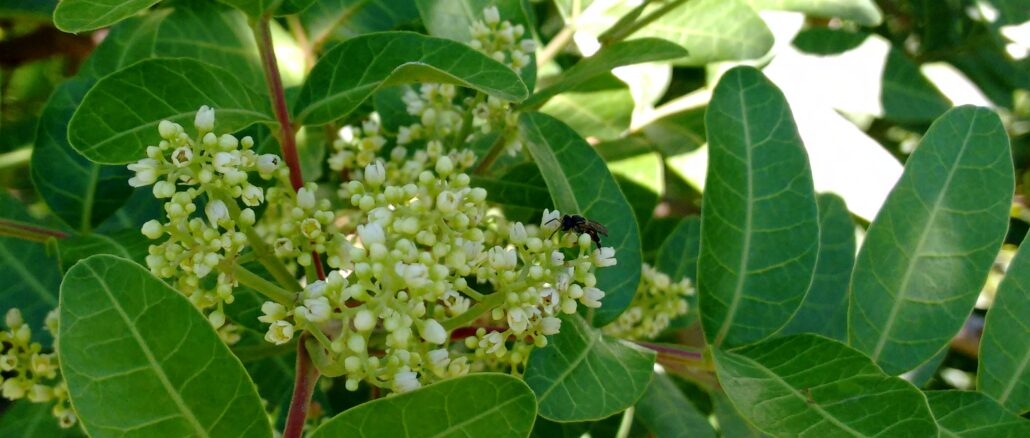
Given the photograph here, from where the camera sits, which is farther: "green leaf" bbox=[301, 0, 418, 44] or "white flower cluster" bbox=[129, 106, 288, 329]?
"green leaf" bbox=[301, 0, 418, 44]

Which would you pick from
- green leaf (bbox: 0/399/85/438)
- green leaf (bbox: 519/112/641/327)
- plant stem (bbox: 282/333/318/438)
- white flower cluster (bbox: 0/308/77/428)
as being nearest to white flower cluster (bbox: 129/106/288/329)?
plant stem (bbox: 282/333/318/438)

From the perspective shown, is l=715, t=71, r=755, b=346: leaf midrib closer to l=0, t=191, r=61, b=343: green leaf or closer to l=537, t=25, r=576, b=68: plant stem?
l=537, t=25, r=576, b=68: plant stem

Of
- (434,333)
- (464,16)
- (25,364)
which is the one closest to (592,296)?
(434,333)

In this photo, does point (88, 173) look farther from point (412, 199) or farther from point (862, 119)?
point (862, 119)

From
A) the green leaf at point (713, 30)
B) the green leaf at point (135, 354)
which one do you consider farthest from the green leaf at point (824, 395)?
the green leaf at point (713, 30)

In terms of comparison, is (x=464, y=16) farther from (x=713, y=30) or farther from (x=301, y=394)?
(x=301, y=394)

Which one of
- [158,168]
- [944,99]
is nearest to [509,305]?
[158,168]
